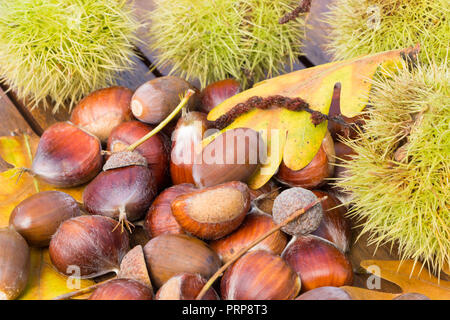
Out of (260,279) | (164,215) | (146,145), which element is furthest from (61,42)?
(260,279)

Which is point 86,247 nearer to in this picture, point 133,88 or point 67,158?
point 67,158

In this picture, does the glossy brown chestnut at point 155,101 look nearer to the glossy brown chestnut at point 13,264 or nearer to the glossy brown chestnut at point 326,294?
the glossy brown chestnut at point 13,264

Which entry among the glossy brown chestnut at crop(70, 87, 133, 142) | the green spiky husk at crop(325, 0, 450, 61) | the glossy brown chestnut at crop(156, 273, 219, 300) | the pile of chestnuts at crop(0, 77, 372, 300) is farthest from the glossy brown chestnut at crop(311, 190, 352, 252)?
the glossy brown chestnut at crop(70, 87, 133, 142)

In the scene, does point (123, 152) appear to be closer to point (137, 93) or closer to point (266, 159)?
point (137, 93)

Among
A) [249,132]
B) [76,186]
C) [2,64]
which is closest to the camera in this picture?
[249,132]

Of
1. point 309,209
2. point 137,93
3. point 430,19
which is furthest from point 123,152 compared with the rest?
point 430,19

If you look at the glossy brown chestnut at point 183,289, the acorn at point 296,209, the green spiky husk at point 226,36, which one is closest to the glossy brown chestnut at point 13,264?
the glossy brown chestnut at point 183,289
